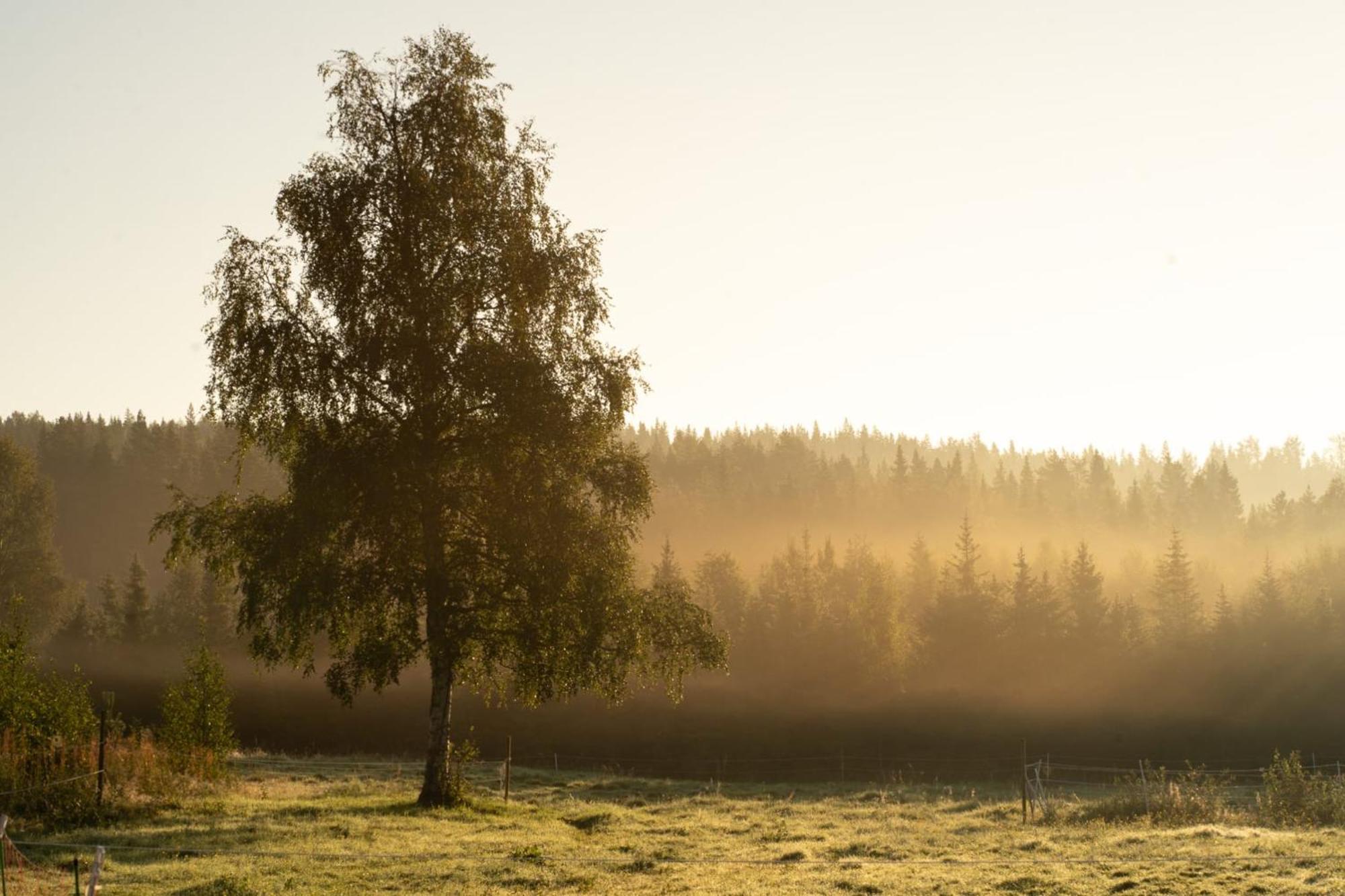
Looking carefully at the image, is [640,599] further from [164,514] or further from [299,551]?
[164,514]

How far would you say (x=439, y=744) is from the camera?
3250cm

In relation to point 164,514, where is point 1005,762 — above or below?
below

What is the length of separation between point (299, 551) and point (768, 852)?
13352 mm

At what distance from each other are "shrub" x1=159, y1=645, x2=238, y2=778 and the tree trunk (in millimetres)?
6805

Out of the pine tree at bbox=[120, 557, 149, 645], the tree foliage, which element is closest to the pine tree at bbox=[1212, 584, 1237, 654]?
the pine tree at bbox=[120, 557, 149, 645]

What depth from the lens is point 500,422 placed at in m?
31.6

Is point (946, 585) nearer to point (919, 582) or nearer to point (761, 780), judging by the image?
point (919, 582)

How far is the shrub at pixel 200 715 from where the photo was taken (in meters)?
36.1

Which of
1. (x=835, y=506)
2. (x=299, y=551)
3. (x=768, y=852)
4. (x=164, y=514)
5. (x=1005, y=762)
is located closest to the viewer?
(x=768, y=852)

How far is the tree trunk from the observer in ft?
105

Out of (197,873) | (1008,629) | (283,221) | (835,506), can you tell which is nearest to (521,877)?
(197,873)

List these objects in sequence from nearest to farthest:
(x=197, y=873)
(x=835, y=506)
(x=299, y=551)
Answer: (x=197, y=873), (x=299, y=551), (x=835, y=506)

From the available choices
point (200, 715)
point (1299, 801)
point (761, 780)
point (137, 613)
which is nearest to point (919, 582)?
point (761, 780)

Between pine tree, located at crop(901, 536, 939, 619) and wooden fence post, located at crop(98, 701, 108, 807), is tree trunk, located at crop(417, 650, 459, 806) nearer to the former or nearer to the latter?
wooden fence post, located at crop(98, 701, 108, 807)
